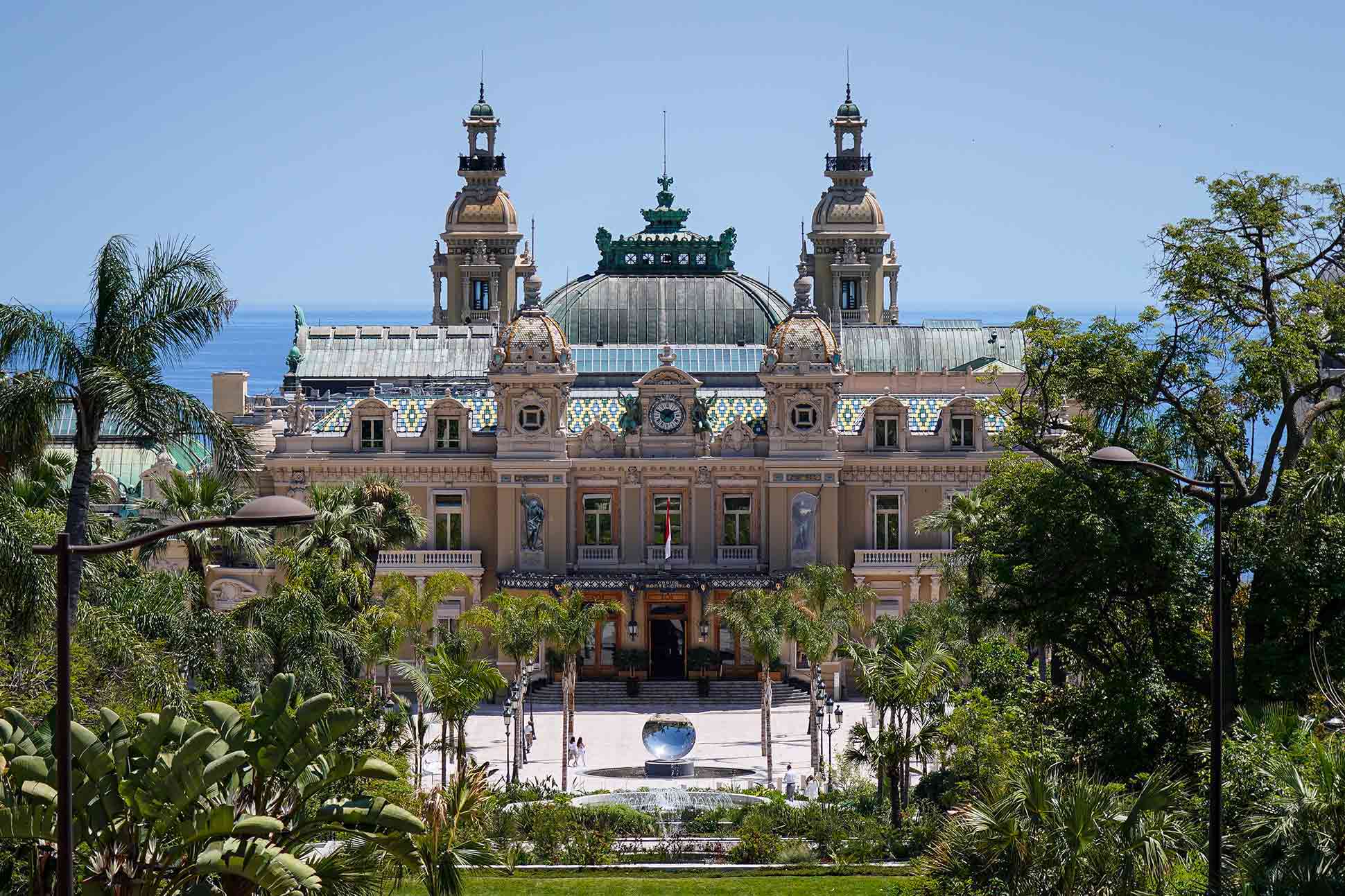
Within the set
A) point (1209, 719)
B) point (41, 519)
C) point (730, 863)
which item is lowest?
point (730, 863)

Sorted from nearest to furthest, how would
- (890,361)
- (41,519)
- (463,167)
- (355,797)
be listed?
1. (355,797)
2. (41,519)
3. (890,361)
4. (463,167)

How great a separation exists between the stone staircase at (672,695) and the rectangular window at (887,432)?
9.93m

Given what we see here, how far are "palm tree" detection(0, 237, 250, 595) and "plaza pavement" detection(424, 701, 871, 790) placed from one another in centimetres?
2679

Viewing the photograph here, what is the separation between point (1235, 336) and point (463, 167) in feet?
236

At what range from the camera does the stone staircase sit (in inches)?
3460

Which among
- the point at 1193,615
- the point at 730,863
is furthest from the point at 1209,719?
the point at 730,863

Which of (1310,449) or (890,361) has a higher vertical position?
→ (890,361)

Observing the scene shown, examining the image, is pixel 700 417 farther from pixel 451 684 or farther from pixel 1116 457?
pixel 1116 457

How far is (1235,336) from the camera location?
168 ft

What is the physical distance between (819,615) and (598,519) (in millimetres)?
16718

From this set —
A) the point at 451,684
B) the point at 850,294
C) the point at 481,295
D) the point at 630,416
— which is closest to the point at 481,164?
the point at 481,295

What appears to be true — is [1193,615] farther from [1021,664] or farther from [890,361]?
[890,361]

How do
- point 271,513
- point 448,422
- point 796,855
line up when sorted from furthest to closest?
point 448,422
point 796,855
point 271,513

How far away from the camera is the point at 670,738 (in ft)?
232
